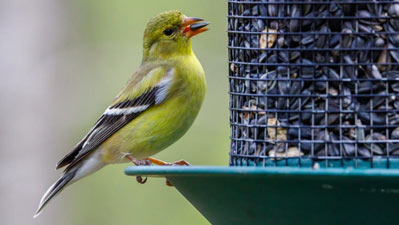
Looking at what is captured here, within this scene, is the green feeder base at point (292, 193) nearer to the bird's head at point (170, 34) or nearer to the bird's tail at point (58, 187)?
the bird's head at point (170, 34)

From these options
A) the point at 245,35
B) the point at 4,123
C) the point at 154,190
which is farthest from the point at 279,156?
the point at 154,190

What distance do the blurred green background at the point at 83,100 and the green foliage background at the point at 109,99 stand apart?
2 centimetres

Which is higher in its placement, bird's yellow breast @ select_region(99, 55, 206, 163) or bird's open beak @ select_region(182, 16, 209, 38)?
bird's open beak @ select_region(182, 16, 209, 38)

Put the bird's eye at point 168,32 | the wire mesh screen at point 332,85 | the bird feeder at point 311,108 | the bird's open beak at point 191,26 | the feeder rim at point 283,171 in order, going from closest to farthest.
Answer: the feeder rim at point 283,171 → the bird feeder at point 311,108 → the wire mesh screen at point 332,85 → the bird's open beak at point 191,26 → the bird's eye at point 168,32

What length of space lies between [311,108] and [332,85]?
0.60ft

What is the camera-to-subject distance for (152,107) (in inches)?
247

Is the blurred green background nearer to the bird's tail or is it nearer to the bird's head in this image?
the bird's tail

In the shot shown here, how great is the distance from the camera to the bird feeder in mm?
4012

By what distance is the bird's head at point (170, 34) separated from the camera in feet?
21.6

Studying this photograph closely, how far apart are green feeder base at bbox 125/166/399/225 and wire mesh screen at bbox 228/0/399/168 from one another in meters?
0.50

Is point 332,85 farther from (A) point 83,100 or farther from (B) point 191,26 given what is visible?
(A) point 83,100

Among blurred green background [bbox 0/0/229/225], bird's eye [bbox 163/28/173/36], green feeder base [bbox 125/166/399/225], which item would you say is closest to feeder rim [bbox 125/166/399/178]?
green feeder base [bbox 125/166/399/225]

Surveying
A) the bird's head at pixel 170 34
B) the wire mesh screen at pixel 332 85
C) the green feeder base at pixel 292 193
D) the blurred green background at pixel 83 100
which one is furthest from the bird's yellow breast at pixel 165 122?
the blurred green background at pixel 83 100

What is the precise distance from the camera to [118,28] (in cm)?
1352
